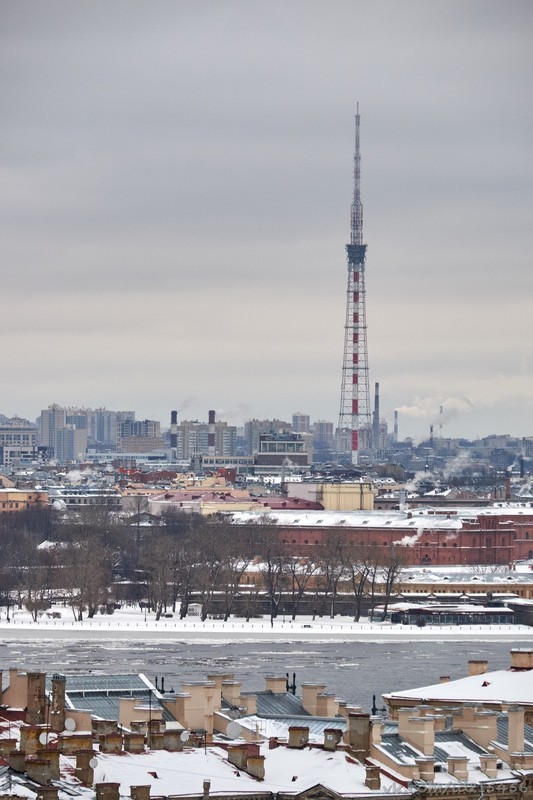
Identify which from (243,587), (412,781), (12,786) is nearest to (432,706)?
(412,781)

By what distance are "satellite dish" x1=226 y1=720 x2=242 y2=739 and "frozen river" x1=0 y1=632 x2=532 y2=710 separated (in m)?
28.3

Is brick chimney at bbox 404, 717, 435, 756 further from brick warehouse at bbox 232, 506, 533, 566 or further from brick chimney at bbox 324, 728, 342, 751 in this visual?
brick warehouse at bbox 232, 506, 533, 566

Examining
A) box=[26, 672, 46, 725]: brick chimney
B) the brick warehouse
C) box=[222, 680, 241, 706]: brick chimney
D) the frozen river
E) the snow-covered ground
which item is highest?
the brick warehouse

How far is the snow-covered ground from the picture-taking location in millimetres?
104500

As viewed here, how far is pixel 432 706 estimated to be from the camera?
1716 inches

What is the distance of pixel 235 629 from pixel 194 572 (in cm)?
1445

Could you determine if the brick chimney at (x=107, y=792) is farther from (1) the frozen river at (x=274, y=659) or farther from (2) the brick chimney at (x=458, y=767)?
(1) the frozen river at (x=274, y=659)

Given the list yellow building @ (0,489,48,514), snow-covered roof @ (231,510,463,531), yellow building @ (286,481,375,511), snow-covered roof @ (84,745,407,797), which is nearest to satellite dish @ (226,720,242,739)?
snow-covered roof @ (84,745,407,797)

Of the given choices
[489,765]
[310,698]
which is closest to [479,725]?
[489,765]

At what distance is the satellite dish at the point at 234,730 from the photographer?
38188 mm

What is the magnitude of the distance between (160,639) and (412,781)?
66.4 m

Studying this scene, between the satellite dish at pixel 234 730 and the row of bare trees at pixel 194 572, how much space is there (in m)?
74.1

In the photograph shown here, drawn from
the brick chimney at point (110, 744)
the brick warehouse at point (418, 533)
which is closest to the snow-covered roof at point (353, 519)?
the brick warehouse at point (418, 533)

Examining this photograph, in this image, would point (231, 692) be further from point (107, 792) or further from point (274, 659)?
point (274, 659)
